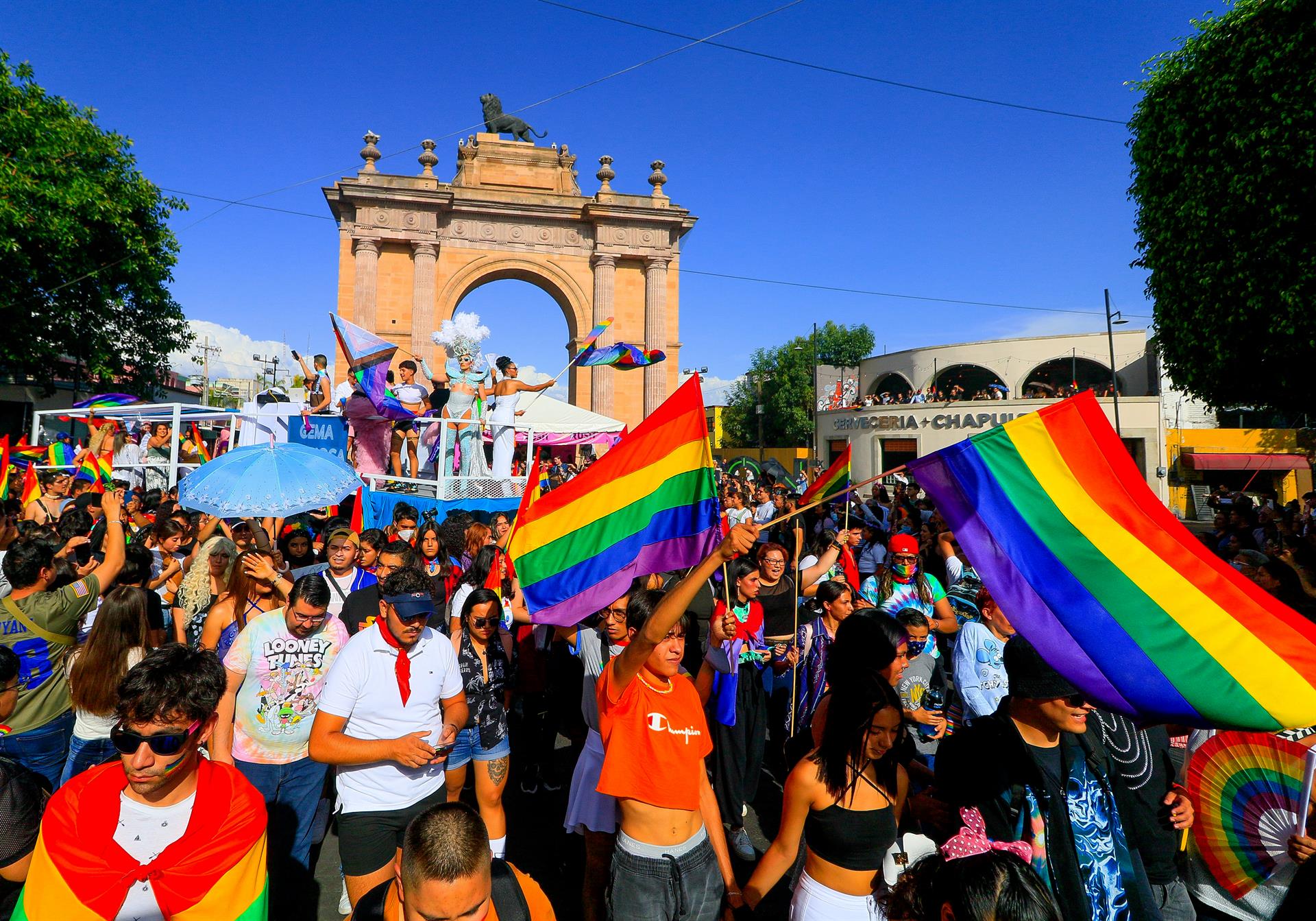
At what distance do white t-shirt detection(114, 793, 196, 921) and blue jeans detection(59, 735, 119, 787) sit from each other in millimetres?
1680

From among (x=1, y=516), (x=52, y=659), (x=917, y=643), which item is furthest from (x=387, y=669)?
(x=1, y=516)

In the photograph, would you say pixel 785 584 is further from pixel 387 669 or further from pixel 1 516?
pixel 1 516

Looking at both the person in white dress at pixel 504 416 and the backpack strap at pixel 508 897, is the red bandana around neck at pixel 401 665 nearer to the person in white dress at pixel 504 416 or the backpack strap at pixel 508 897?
the backpack strap at pixel 508 897

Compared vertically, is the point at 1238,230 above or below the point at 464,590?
above

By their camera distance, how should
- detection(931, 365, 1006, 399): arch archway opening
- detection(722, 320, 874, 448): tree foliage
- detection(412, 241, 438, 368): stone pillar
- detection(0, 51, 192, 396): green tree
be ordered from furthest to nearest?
detection(722, 320, 874, 448): tree foliage
detection(931, 365, 1006, 399): arch archway opening
detection(412, 241, 438, 368): stone pillar
detection(0, 51, 192, 396): green tree

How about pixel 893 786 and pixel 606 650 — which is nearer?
pixel 893 786

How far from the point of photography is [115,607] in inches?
146

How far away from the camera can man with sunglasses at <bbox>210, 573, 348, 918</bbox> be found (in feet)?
12.2

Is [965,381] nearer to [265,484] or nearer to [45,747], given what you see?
[265,484]

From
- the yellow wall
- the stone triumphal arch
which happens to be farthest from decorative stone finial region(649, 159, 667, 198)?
the yellow wall

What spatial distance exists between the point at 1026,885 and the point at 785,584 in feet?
13.8

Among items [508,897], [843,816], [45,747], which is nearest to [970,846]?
[843,816]

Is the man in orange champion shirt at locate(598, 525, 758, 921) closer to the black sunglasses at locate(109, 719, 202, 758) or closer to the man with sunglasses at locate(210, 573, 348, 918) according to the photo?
the black sunglasses at locate(109, 719, 202, 758)

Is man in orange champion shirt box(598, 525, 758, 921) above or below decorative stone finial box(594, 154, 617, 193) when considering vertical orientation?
below
